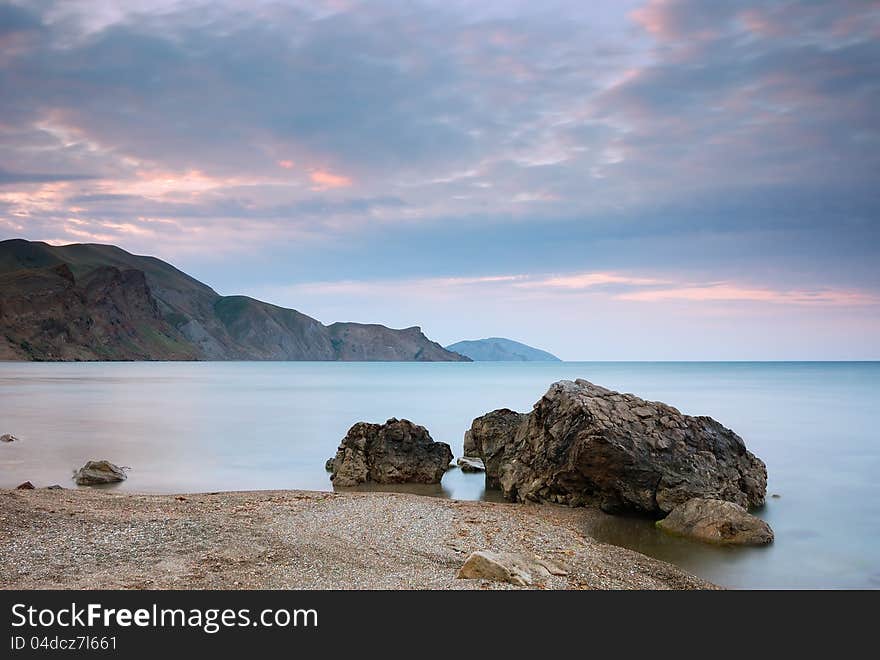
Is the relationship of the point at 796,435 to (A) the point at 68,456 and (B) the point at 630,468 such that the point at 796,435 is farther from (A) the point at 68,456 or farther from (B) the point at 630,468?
(A) the point at 68,456

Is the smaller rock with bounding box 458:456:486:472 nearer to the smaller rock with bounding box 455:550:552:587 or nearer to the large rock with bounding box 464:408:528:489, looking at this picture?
the large rock with bounding box 464:408:528:489

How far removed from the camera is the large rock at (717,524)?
428 inches

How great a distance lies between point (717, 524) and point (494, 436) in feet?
24.3

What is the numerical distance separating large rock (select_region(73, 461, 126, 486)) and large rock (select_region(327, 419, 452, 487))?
5119 millimetres

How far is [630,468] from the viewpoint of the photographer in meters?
12.6

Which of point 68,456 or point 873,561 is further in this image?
point 68,456

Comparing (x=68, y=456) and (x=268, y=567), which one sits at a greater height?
(x=268, y=567)

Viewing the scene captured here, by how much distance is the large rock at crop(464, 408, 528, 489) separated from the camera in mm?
16406

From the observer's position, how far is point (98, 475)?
15953 millimetres

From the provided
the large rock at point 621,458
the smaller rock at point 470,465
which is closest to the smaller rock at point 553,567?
the large rock at point 621,458

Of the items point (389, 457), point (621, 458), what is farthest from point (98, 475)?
point (621, 458)

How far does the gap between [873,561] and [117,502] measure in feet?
40.9
